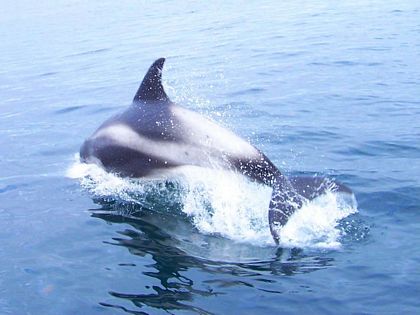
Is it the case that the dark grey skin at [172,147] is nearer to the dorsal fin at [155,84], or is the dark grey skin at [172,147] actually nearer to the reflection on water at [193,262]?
the dorsal fin at [155,84]

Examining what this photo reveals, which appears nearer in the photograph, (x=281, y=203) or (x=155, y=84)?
(x=281, y=203)

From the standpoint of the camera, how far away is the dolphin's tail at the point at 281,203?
7.78 meters

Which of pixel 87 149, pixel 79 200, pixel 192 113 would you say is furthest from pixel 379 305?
pixel 87 149

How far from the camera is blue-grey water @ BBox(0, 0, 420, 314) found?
6.98 meters

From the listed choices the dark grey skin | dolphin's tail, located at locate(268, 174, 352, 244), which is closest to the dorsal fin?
the dark grey skin

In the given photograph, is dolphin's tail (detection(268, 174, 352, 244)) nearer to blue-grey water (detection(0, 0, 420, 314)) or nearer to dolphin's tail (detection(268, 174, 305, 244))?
dolphin's tail (detection(268, 174, 305, 244))

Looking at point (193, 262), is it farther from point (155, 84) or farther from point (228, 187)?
point (155, 84)

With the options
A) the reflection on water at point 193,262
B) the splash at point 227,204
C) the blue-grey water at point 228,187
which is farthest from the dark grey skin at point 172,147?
the reflection on water at point 193,262

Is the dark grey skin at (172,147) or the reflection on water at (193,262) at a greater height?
the dark grey skin at (172,147)

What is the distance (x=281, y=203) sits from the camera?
8.09 m

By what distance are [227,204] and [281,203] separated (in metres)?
1.36

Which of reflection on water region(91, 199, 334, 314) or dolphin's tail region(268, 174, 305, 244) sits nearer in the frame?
reflection on water region(91, 199, 334, 314)

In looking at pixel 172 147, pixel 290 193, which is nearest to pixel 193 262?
pixel 290 193

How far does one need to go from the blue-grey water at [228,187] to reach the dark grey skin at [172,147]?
15.6 inches
